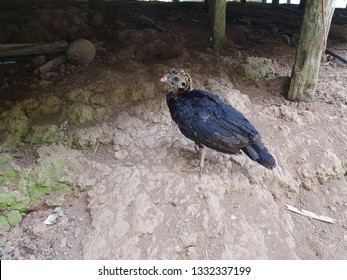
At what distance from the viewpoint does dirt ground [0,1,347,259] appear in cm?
320

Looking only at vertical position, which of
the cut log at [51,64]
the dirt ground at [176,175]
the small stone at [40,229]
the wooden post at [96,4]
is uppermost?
the wooden post at [96,4]

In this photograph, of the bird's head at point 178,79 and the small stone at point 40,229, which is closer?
the small stone at point 40,229

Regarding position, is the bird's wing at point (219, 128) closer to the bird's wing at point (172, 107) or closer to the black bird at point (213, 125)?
the black bird at point (213, 125)

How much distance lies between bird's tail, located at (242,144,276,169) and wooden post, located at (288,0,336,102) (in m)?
2.31

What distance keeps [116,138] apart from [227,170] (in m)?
1.57

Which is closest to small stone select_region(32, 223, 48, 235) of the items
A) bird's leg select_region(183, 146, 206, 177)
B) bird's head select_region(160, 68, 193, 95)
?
bird's leg select_region(183, 146, 206, 177)

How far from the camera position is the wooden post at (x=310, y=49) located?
4.85 meters

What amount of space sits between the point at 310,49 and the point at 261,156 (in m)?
2.56

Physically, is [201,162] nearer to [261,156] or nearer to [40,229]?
[261,156]

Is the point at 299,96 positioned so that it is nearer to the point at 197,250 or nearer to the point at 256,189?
the point at 256,189

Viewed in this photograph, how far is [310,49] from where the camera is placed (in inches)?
199

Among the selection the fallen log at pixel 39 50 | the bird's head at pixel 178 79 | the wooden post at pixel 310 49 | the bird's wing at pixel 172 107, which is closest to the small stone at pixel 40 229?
the bird's wing at pixel 172 107

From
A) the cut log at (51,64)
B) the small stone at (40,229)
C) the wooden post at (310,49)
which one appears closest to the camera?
the small stone at (40,229)

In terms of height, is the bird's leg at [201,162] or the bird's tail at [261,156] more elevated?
the bird's tail at [261,156]
